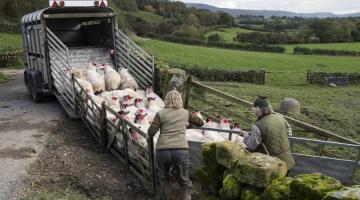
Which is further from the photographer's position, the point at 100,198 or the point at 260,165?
the point at 100,198

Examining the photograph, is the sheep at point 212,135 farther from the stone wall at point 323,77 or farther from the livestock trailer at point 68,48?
the stone wall at point 323,77

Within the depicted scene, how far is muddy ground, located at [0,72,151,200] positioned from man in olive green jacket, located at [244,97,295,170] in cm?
284

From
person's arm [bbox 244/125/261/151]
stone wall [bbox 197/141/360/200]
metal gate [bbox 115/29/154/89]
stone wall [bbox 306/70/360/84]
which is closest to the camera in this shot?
stone wall [bbox 197/141/360/200]

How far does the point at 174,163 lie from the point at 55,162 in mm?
3567

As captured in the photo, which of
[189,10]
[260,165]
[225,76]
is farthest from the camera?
[189,10]

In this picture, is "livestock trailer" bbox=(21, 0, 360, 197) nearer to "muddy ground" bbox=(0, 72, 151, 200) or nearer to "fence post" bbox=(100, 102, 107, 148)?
"fence post" bbox=(100, 102, 107, 148)

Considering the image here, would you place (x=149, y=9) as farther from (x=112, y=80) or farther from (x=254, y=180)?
(x=254, y=180)

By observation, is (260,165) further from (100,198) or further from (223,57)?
(223,57)

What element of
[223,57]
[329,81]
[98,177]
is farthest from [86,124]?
[223,57]

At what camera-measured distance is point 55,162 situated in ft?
29.2

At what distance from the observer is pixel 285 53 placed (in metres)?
59.2

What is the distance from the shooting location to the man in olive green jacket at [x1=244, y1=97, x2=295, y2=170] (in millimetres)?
5719

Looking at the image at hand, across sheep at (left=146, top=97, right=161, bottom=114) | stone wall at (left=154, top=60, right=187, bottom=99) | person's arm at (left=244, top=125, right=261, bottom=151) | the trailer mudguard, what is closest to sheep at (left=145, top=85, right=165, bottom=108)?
sheep at (left=146, top=97, right=161, bottom=114)

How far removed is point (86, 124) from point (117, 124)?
8.67 feet
